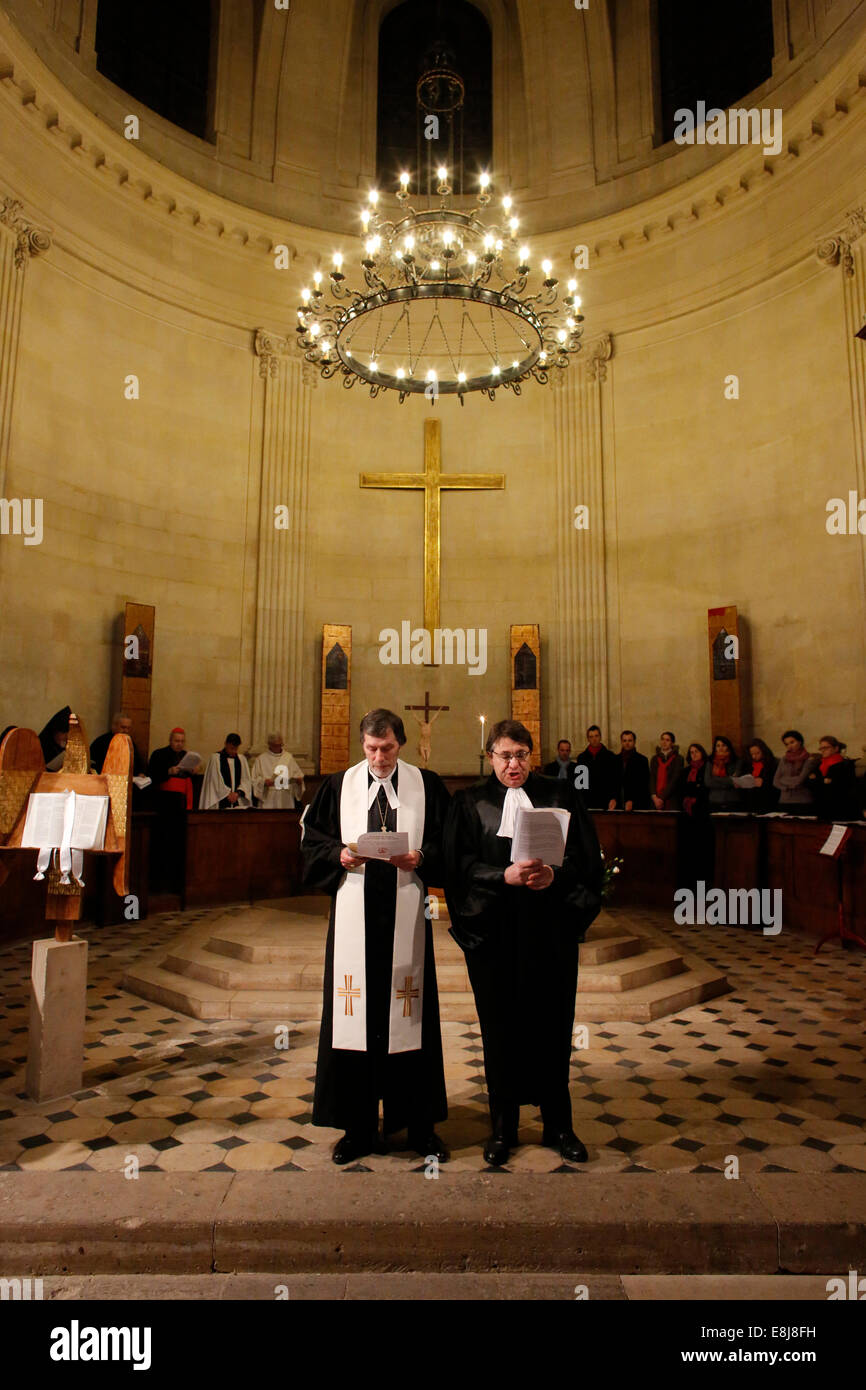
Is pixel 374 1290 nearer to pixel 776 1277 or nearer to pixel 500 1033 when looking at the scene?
pixel 500 1033

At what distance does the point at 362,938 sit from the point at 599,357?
11336 mm

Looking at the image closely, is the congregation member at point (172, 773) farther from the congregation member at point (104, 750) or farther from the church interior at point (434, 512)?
the congregation member at point (104, 750)

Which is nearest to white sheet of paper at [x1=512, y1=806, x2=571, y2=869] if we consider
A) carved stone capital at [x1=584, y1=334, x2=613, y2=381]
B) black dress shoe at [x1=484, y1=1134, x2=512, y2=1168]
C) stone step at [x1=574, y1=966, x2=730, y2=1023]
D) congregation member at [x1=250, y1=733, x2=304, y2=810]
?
black dress shoe at [x1=484, y1=1134, x2=512, y2=1168]

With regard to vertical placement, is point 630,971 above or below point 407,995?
below

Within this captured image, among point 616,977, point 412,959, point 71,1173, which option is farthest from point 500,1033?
point 616,977

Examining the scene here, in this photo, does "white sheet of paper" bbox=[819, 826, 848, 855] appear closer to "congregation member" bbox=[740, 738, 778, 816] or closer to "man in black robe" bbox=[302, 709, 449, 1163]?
"congregation member" bbox=[740, 738, 778, 816]

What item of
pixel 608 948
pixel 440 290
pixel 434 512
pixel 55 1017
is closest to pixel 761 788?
pixel 608 948

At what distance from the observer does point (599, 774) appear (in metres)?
10.5

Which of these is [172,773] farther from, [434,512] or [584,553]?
[584,553]

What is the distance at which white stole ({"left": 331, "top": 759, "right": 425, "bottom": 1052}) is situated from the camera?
11.2 ft

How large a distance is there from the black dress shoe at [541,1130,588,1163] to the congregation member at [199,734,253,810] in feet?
23.6

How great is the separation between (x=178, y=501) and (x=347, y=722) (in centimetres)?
384

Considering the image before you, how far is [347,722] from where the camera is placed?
12.4 m

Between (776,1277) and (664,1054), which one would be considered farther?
(664,1054)
